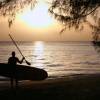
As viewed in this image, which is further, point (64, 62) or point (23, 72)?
point (64, 62)

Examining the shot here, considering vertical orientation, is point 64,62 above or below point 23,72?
below

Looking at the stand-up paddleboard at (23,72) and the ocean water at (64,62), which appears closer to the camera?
the stand-up paddleboard at (23,72)

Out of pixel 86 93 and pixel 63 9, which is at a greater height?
pixel 63 9

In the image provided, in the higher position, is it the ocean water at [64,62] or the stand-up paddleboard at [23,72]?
the stand-up paddleboard at [23,72]

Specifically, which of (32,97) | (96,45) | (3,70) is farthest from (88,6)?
(3,70)

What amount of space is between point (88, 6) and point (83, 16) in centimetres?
41

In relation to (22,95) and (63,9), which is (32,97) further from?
(63,9)

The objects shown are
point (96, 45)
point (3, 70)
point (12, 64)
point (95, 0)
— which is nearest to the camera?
point (95, 0)

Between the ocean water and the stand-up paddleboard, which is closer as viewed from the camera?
the stand-up paddleboard

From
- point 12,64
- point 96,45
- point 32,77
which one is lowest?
point 32,77

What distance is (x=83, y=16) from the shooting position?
41.4 ft

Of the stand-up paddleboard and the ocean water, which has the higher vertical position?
the stand-up paddleboard

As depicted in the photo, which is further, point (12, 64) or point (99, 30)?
point (12, 64)

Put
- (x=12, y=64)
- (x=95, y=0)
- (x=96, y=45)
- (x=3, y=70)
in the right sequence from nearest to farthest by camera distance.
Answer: (x=95, y=0)
(x=96, y=45)
(x=12, y=64)
(x=3, y=70)
